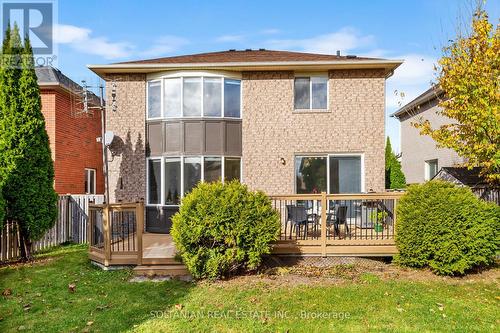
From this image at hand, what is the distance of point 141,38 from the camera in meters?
15.7

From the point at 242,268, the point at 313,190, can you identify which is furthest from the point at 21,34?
the point at 313,190

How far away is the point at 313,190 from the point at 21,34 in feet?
30.6

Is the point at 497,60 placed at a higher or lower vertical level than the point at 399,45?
lower

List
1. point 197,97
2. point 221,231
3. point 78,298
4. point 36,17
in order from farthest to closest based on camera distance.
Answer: point 197,97, point 36,17, point 221,231, point 78,298

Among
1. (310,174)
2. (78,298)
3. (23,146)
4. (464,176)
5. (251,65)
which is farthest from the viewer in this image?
(310,174)

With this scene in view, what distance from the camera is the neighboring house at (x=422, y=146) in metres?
17.0

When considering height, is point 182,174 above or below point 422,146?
below

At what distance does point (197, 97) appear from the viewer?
41.0 ft

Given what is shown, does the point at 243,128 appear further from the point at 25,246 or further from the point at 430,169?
the point at 430,169

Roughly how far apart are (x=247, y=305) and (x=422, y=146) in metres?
16.5

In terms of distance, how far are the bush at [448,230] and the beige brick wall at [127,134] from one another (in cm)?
869

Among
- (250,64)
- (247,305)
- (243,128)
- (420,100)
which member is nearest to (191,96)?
(243,128)

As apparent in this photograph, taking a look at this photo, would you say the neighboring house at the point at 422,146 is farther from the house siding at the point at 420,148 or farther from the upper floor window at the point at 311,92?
the upper floor window at the point at 311,92

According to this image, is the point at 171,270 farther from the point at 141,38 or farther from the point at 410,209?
the point at 141,38
